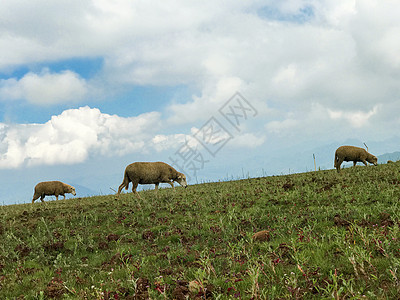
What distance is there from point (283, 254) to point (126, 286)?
3539 mm

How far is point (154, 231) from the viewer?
916cm

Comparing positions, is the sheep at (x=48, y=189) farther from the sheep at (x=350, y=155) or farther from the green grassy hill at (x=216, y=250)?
the sheep at (x=350, y=155)

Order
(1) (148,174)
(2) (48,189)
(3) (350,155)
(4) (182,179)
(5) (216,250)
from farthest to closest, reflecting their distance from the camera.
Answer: (2) (48,189) → (3) (350,155) → (4) (182,179) → (1) (148,174) → (5) (216,250)

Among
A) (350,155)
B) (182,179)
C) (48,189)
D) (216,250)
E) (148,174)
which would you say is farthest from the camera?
(48,189)

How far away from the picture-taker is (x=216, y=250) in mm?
6957

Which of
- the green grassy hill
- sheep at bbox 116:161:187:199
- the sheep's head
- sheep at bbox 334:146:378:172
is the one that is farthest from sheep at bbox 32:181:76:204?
sheep at bbox 334:146:378:172

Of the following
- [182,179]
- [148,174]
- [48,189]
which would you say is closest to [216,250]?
[148,174]

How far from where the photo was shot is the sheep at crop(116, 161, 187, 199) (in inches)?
755

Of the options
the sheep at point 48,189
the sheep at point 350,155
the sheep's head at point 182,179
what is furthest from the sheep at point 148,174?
the sheep at point 350,155

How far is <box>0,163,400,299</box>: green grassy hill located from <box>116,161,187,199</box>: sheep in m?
5.99

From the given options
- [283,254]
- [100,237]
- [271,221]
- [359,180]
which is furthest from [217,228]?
[359,180]

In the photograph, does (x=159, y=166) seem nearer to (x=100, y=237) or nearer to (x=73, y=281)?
(x=100, y=237)

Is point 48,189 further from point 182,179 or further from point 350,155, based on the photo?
point 350,155

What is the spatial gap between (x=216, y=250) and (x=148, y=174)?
1385 centimetres
